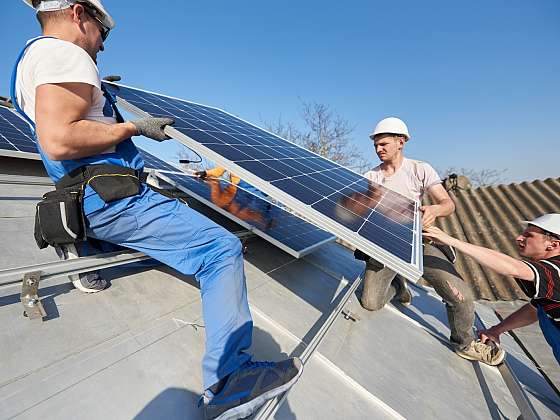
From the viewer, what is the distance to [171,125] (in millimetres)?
2557

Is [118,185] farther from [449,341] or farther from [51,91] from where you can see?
[449,341]

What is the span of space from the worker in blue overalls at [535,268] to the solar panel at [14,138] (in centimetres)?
624

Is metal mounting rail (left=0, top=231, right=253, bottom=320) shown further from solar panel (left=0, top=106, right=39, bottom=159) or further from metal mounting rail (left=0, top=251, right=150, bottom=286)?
solar panel (left=0, top=106, right=39, bottom=159)

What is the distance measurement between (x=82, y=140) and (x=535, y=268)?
401cm

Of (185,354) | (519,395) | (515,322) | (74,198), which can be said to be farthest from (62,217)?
(515,322)

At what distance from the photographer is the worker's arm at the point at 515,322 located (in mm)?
3130

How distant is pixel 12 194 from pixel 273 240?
3.56m

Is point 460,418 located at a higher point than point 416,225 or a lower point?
lower

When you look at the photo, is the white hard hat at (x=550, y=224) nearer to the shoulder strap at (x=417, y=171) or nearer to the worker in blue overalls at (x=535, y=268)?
the worker in blue overalls at (x=535, y=268)

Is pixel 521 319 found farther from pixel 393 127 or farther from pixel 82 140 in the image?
pixel 82 140

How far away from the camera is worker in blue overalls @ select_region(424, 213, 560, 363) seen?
8.32 feet

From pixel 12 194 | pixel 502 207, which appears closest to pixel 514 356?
pixel 12 194

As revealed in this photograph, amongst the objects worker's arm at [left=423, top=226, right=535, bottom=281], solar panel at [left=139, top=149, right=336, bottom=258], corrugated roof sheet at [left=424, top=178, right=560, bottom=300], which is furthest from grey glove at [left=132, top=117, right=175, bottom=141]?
corrugated roof sheet at [left=424, top=178, right=560, bottom=300]

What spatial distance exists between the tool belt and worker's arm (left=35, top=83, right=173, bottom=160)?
0.16m
